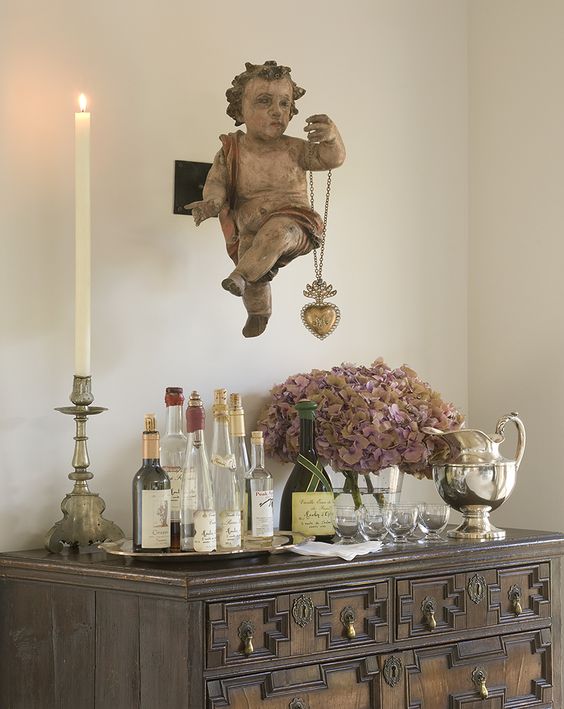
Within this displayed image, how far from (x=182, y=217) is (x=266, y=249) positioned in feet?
0.80

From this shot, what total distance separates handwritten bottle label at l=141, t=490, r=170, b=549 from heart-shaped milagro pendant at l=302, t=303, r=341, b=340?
63cm

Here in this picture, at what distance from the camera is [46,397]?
202 centimetres

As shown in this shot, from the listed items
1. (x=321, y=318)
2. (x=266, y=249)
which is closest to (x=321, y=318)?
(x=321, y=318)

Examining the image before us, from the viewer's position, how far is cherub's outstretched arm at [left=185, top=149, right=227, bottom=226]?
205 centimetres

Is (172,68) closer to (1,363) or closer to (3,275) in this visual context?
(3,275)

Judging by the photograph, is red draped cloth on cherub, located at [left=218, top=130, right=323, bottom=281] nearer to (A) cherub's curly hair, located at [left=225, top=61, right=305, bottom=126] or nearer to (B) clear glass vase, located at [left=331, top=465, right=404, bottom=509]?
(A) cherub's curly hair, located at [left=225, top=61, right=305, bottom=126]

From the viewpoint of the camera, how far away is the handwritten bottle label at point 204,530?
1732mm

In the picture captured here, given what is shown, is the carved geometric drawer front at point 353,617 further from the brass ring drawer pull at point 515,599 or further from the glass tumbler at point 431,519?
the brass ring drawer pull at point 515,599

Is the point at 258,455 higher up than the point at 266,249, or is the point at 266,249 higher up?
the point at 266,249

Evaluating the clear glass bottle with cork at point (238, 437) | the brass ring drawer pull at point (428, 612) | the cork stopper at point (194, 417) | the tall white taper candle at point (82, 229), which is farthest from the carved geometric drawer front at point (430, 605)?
the tall white taper candle at point (82, 229)

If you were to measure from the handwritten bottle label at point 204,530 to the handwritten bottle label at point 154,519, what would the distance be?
0.20 feet

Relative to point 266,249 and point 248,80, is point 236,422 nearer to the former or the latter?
point 266,249

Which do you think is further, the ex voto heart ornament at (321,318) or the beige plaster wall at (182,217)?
the ex voto heart ornament at (321,318)

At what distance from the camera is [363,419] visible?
6.81 feet
